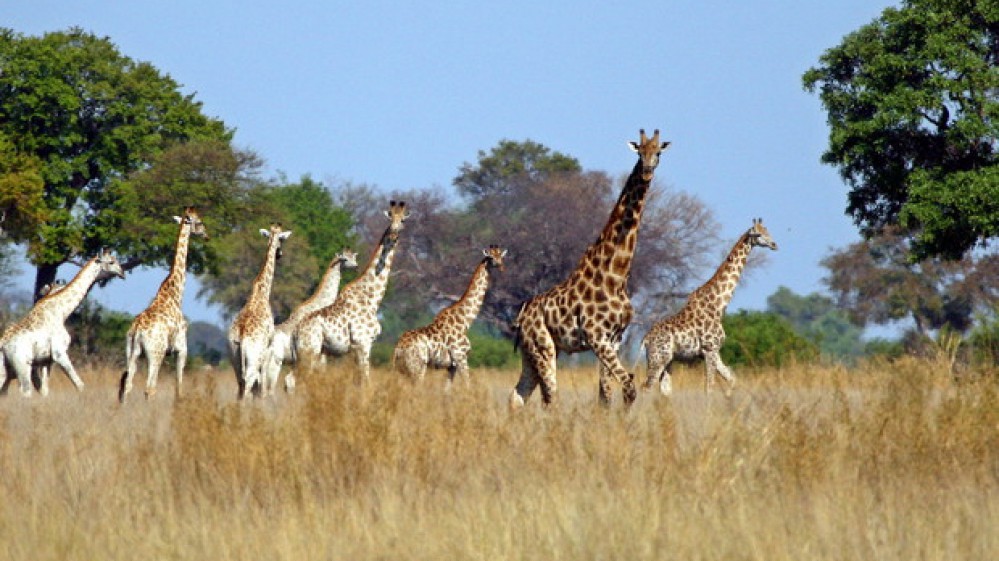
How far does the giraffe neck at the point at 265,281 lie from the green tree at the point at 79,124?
87.6ft

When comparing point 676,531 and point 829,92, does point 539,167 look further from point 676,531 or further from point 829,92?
point 676,531

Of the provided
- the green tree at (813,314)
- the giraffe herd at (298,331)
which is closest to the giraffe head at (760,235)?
the giraffe herd at (298,331)

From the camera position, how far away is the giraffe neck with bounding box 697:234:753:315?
792 inches

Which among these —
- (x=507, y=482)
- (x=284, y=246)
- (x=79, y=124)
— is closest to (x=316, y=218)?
(x=284, y=246)

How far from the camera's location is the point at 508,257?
211 feet

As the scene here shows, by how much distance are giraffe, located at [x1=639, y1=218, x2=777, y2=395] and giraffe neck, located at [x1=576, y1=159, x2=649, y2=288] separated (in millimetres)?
6019

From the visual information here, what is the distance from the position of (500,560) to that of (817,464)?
2.77 meters

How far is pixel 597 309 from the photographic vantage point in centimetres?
1340

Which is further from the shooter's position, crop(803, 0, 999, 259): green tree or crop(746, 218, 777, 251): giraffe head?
crop(803, 0, 999, 259): green tree

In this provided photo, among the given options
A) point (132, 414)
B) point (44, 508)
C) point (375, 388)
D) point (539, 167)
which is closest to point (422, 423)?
point (375, 388)

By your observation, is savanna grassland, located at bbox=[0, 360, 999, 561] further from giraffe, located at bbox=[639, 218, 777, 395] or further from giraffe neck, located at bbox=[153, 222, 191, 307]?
giraffe, located at bbox=[639, 218, 777, 395]

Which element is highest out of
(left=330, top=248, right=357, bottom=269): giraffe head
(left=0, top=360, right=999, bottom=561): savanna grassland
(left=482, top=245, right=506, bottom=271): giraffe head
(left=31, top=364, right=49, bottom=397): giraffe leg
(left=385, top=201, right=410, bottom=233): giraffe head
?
(left=385, top=201, right=410, bottom=233): giraffe head

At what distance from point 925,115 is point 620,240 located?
18.6m

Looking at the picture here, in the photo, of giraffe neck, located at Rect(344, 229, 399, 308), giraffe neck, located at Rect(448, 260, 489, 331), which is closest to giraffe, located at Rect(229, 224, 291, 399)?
giraffe neck, located at Rect(344, 229, 399, 308)
